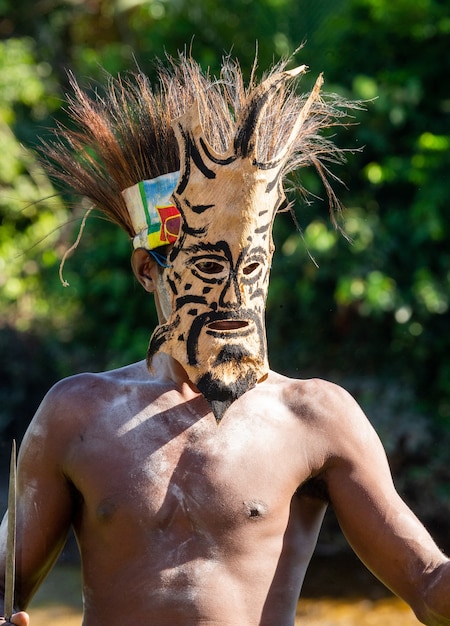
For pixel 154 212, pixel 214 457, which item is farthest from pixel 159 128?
pixel 214 457

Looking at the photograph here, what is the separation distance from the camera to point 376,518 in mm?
1963

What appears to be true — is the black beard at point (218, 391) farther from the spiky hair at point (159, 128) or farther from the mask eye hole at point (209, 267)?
the spiky hair at point (159, 128)

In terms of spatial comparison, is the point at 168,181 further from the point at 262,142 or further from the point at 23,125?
the point at 23,125

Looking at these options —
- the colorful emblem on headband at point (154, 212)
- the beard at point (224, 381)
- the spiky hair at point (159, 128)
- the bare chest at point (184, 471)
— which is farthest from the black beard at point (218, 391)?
the spiky hair at point (159, 128)

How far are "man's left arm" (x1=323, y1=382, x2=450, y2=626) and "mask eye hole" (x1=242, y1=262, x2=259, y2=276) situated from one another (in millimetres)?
349

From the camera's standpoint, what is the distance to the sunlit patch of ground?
17.6 ft

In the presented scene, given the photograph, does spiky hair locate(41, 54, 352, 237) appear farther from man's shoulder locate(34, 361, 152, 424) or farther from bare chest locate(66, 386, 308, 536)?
bare chest locate(66, 386, 308, 536)

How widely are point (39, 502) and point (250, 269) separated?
0.62 m

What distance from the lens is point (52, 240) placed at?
23.3ft

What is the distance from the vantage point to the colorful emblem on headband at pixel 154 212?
2.04 m

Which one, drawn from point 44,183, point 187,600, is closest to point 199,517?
point 187,600

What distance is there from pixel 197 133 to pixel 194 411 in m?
0.57

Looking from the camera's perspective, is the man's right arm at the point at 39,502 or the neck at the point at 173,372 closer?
the man's right arm at the point at 39,502

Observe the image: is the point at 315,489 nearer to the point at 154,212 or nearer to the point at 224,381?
the point at 224,381
